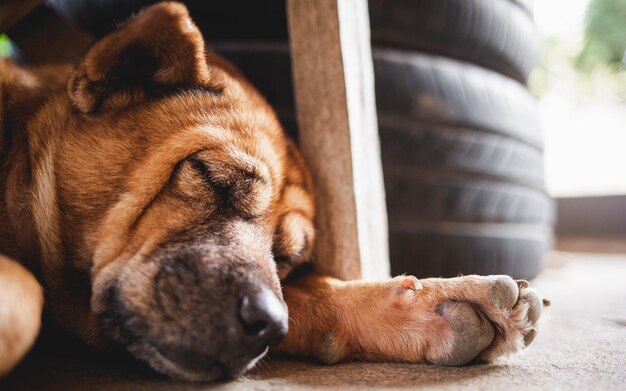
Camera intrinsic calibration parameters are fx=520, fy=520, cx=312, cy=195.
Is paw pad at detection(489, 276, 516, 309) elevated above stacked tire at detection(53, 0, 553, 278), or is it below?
below

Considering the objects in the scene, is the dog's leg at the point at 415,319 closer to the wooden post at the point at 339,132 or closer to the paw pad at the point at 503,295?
the paw pad at the point at 503,295

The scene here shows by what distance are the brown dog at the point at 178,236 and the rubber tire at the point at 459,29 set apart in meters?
0.93

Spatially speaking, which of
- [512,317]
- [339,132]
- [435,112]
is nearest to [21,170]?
[339,132]

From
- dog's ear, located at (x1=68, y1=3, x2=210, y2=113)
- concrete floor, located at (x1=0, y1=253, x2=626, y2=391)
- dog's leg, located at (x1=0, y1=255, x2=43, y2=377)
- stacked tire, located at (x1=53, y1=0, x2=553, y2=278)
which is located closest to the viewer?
dog's leg, located at (x1=0, y1=255, x2=43, y2=377)

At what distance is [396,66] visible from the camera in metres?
2.42

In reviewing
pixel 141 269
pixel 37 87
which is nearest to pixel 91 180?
pixel 141 269

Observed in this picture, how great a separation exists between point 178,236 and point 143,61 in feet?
1.97

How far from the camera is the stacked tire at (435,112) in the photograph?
2.41 m

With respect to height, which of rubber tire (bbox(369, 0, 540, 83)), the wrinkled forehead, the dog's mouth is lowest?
the dog's mouth

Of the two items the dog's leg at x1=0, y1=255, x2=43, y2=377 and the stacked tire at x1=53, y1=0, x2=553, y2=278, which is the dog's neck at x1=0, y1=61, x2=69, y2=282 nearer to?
the dog's leg at x1=0, y1=255, x2=43, y2=377

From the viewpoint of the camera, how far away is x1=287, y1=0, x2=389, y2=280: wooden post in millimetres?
1912

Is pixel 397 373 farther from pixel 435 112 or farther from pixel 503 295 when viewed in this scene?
pixel 435 112

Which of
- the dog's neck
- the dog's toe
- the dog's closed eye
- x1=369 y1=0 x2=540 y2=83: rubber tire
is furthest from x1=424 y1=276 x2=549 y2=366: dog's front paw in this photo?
x1=369 y1=0 x2=540 y2=83: rubber tire

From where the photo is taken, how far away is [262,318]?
1.27 meters
